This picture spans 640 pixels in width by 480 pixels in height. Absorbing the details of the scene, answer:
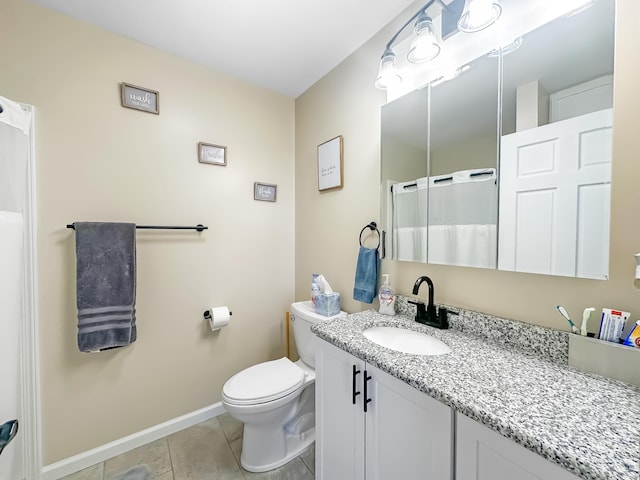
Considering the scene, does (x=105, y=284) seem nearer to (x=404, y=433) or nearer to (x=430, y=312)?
(x=404, y=433)

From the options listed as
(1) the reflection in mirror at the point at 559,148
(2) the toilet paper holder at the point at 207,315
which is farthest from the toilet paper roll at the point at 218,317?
(1) the reflection in mirror at the point at 559,148

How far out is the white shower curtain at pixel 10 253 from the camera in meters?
1.04

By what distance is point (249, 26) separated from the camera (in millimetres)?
1444

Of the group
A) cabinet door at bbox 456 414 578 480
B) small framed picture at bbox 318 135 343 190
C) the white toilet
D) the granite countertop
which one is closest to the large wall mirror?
the granite countertop

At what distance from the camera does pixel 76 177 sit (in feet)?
4.64

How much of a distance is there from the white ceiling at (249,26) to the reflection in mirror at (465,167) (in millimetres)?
563

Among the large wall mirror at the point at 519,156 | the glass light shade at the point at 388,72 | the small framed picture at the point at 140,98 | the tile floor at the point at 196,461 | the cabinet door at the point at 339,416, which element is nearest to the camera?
the large wall mirror at the point at 519,156

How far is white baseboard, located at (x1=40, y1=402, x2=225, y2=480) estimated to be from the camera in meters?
1.39

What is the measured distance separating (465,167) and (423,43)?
0.57 metres

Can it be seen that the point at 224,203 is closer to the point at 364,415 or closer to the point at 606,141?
the point at 364,415

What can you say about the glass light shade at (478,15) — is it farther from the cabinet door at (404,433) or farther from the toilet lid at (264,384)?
the toilet lid at (264,384)

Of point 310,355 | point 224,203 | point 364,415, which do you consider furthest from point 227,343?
point 364,415

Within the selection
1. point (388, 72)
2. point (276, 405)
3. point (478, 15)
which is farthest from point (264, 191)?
point (478, 15)

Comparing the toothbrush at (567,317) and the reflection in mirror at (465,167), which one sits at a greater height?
the reflection in mirror at (465,167)
